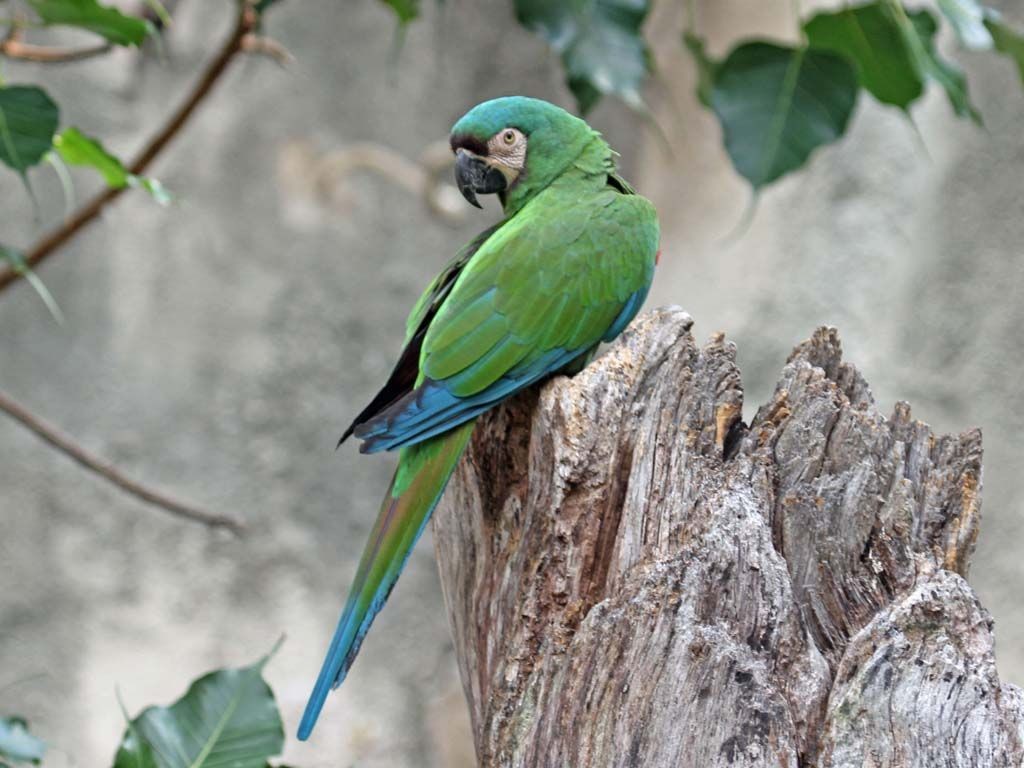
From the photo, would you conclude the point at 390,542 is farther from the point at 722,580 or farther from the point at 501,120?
the point at 501,120

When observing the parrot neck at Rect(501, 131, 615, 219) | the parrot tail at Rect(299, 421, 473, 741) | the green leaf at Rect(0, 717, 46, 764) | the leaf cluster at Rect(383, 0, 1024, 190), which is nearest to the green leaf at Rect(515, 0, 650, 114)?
the leaf cluster at Rect(383, 0, 1024, 190)

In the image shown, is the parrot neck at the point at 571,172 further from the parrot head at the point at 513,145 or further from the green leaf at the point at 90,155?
the green leaf at the point at 90,155

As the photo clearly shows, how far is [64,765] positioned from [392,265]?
1749 mm

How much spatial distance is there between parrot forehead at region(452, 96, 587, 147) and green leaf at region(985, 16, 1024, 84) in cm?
64

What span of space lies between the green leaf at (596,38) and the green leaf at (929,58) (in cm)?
37

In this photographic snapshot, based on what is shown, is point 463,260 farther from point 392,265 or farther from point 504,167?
point 392,265

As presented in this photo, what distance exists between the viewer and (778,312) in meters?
3.30

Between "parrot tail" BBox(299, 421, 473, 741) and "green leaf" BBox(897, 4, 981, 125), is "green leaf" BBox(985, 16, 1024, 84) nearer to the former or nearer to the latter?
"green leaf" BBox(897, 4, 981, 125)

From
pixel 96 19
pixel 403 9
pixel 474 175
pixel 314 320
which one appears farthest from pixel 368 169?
pixel 96 19

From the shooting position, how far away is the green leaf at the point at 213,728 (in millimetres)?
1282

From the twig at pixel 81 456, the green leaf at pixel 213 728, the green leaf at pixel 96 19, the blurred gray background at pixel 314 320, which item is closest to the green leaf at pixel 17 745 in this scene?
the green leaf at pixel 213 728

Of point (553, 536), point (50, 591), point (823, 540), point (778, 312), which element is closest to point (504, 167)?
point (553, 536)

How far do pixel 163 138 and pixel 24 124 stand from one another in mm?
428

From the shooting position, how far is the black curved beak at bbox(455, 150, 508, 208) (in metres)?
1.54
